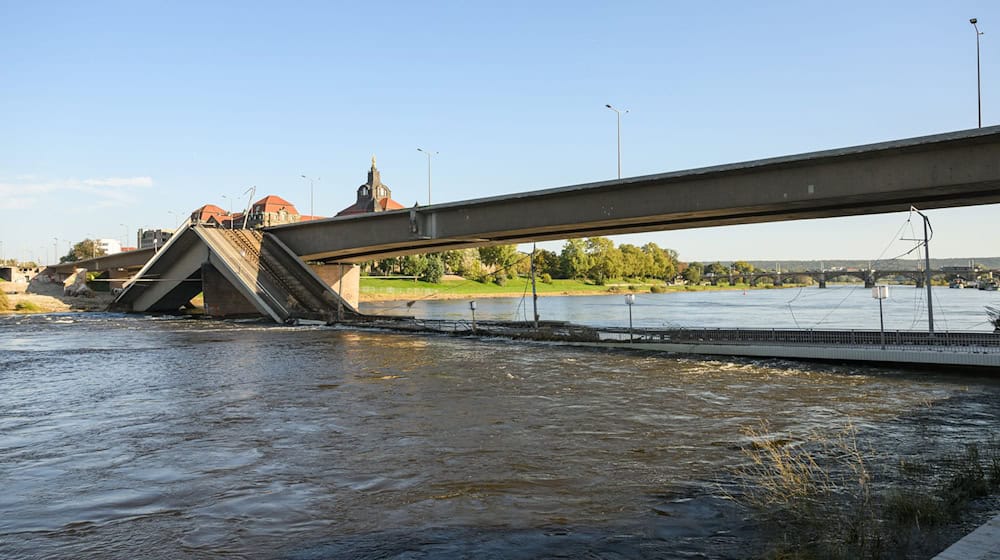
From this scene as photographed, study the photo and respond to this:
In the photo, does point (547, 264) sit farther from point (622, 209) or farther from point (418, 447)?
point (418, 447)

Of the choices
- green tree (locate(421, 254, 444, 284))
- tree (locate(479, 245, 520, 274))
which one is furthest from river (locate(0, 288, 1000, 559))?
tree (locate(479, 245, 520, 274))

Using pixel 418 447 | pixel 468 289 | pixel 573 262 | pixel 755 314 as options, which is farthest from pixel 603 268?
pixel 418 447

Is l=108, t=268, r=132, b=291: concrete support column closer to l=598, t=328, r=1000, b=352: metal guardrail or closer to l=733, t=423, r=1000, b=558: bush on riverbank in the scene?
l=598, t=328, r=1000, b=352: metal guardrail

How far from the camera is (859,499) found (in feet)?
36.7

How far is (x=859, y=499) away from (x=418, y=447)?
858cm

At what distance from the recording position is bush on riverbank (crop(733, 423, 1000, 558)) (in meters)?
8.81

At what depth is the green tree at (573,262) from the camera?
188750 millimetres

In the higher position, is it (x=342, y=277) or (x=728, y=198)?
(x=728, y=198)

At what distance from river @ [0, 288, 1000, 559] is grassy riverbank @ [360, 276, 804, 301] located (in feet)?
323

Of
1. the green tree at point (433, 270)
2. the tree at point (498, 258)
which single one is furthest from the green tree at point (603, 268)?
the green tree at point (433, 270)

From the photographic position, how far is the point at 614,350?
→ 38250mm

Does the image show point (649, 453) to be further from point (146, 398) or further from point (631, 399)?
point (146, 398)

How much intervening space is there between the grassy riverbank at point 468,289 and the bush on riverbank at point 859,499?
113m

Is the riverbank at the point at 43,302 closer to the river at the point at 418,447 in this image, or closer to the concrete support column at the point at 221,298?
the concrete support column at the point at 221,298
